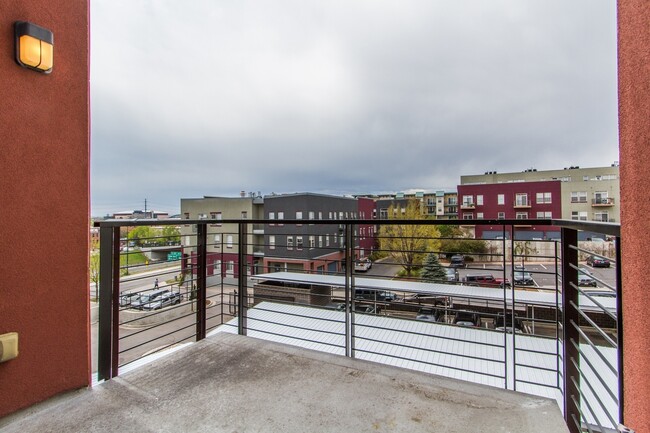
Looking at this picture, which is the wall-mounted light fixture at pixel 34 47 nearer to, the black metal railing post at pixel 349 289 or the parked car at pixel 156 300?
the parked car at pixel 156 300

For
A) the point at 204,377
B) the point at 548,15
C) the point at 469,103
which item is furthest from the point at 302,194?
the point at 204,377

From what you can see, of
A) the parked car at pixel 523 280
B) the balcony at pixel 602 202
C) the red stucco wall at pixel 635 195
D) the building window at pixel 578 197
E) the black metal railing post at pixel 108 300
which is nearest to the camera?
the red stucco wall at pixel 635 195

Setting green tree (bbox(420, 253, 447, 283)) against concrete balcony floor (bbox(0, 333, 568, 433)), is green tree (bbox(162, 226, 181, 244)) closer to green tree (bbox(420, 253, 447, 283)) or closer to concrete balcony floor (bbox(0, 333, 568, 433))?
concrete balcony floor (bbox(0, 333, 568, 433))

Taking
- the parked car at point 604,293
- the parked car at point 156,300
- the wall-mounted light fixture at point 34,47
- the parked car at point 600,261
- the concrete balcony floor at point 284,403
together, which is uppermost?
the wall-mounted light fixture at point 34,47

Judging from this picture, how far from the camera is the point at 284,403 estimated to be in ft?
5.05

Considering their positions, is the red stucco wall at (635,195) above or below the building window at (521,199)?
below

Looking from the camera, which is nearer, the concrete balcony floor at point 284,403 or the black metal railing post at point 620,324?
the black metal railing post at point 620,324

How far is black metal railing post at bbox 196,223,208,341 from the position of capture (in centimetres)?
232

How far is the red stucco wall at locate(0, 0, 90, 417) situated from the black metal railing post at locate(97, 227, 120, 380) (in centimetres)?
10

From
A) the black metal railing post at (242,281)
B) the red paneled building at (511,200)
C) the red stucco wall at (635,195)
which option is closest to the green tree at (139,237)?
the black metal railing post at (242,281)

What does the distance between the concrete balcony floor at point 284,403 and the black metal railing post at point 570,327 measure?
0.24ft

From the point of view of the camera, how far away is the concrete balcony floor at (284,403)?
4.45 feet

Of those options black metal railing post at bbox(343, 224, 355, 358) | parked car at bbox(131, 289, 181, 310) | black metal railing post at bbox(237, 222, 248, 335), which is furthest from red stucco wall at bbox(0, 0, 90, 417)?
black metal railing post at bbox(343, 224, 355, 358)

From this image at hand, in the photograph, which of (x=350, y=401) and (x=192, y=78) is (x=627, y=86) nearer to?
(x=350, y=401)
